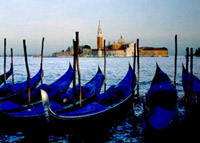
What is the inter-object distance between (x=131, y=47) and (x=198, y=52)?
2528 cm

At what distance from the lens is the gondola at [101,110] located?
16.8 feet

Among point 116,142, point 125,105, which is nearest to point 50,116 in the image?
point 116,142

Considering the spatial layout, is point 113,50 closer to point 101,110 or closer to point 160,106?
point 160,106

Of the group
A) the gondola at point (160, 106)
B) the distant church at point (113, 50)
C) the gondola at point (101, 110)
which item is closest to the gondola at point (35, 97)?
the gondola at point (101, 110)

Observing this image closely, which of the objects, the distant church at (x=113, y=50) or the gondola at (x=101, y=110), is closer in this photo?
the gondola at (x=101, y=110)

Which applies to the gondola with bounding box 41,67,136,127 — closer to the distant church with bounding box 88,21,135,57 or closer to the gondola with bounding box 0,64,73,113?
the gondola with bounding box 0,64,73,113

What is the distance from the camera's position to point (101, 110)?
556 centimetres

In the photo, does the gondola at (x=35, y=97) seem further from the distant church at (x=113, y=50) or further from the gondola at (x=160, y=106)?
the distant church at (x=113, y=50)

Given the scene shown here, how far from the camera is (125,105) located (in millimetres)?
7371

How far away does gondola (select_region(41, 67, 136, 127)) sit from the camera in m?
5.11

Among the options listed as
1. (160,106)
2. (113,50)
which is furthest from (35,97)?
(113,50)

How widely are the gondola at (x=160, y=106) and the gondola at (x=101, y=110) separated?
2.96 feet

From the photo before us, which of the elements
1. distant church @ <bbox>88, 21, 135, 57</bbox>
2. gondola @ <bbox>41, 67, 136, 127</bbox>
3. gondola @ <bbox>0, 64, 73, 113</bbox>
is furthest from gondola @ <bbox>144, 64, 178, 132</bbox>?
distant church @ <bbox>88, 21, 135, 57</bbox>

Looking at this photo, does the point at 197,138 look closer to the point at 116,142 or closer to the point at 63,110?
the point at 116,142
